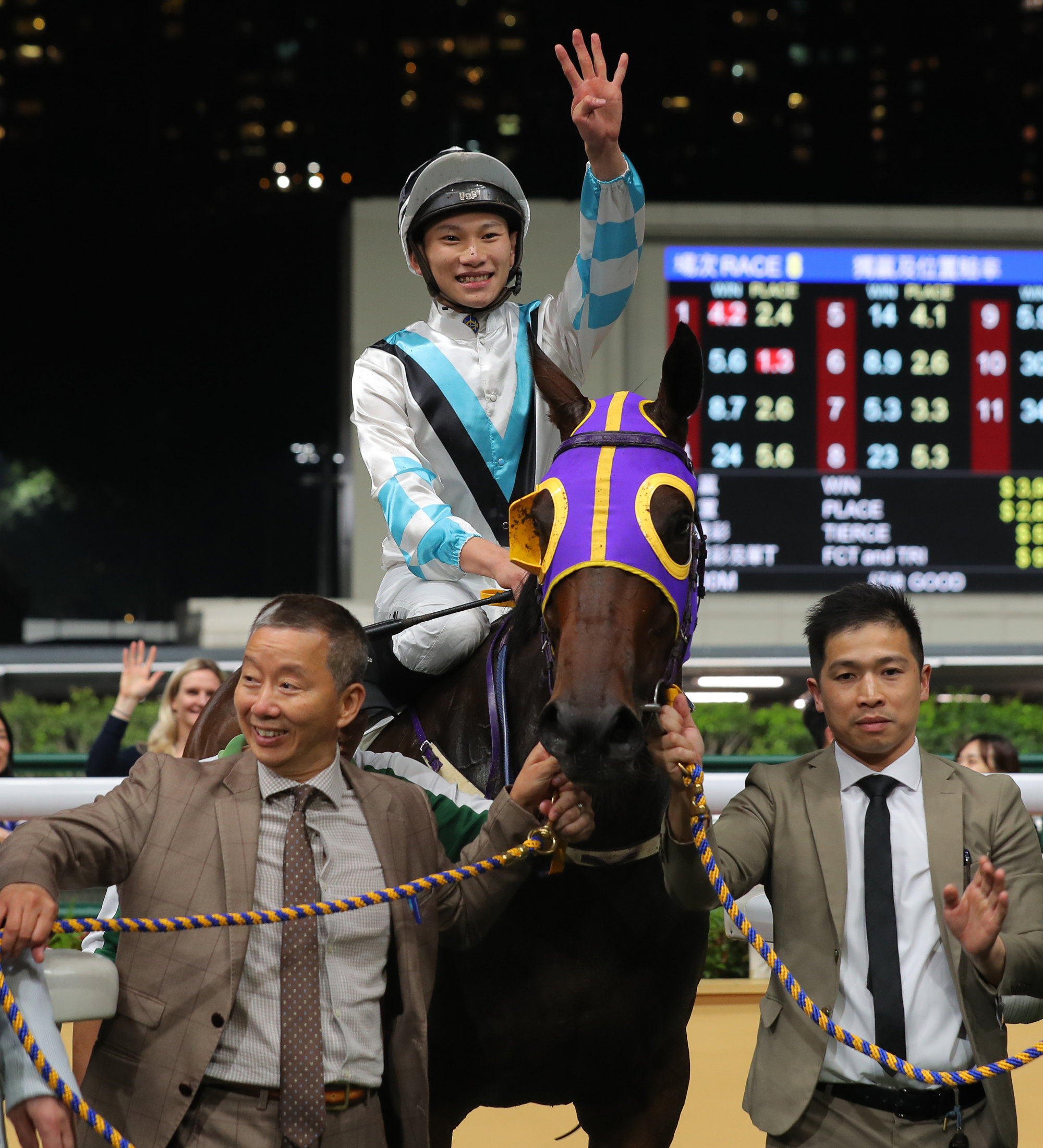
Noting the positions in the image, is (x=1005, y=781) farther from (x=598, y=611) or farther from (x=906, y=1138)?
(x=598, y=611)

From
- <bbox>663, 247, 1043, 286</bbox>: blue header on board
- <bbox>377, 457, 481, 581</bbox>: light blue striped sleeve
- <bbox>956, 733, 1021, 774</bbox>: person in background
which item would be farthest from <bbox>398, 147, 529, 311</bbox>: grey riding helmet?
<bbox>663, 247, 1043, 286</bbox>: blue header on board

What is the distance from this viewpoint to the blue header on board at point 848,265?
978 centimetres

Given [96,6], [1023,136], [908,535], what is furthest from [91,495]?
[908,535]

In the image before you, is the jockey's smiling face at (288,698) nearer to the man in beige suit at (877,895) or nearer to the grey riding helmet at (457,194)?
the man in beige suit at (877,895)

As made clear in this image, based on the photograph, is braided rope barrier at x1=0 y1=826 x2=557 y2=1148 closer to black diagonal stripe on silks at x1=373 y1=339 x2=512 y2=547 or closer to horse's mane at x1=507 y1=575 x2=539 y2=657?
horse's mane at x1=507 y1=575 x2=539 y2=657

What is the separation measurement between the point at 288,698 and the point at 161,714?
12.0ft

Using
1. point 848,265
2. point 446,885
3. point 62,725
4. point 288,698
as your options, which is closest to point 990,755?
point 446,885

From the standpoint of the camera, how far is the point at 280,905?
1.95 m

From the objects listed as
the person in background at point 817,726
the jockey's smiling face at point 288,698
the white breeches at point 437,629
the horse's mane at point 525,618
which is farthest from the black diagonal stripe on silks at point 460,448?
the person in background at point 817,726

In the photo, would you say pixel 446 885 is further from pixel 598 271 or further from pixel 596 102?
pixel 596 102

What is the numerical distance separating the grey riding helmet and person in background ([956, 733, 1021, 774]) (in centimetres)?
339

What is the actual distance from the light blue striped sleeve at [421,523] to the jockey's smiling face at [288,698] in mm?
536

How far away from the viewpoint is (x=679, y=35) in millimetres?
16172

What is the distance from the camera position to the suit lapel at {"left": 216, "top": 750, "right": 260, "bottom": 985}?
1.89m
